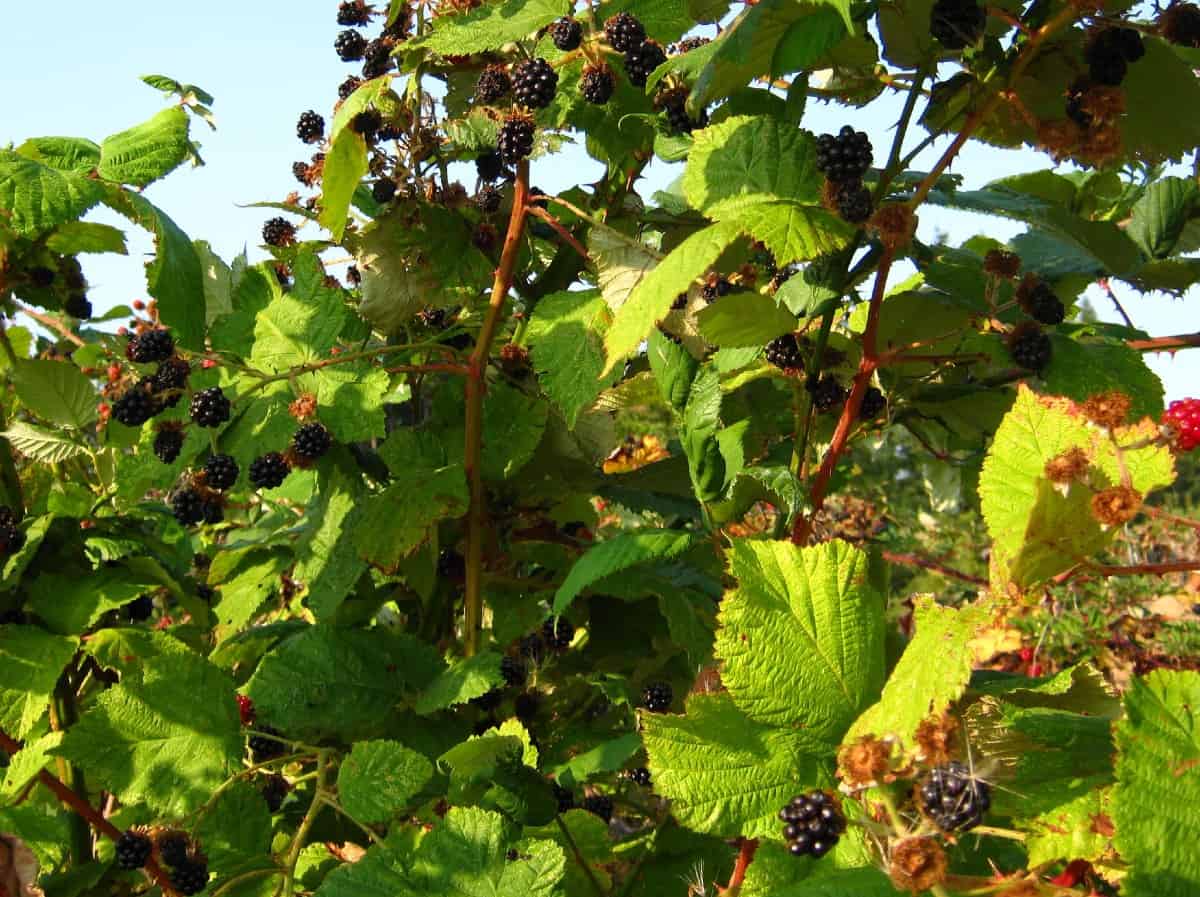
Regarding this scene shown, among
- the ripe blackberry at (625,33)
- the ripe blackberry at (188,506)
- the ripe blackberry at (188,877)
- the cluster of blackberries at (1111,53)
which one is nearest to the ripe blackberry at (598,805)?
the ripe blackberry at (188,877)

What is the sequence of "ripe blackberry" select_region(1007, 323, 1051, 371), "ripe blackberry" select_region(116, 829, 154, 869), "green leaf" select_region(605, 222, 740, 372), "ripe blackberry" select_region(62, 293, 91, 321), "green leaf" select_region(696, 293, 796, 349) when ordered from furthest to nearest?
"ripe blackberry" select_region(62, 293, 91, 321), "ripe blackberry" select_region(116, 829, 154, 869), "ripe blackberry" select_region(1007, 323, 1051, 371), "green leaf" select_region(696, 293, 796, 349), "green leaf" select_region(605, 222, 740, 372)

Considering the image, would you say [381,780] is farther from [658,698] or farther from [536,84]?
[536,84]

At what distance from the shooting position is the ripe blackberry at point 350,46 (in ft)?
6.39

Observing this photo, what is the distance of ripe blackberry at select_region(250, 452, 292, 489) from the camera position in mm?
1739

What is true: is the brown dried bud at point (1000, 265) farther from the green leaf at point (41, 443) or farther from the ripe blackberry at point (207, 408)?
the green leaf at point (41, 443)

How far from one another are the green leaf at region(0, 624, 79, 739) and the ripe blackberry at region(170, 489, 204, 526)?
26 cm

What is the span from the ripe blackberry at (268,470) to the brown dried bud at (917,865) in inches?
46.4

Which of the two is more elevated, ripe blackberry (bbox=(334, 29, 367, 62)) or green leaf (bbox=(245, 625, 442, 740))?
ripe blackberry (bbox=(334, 29, 367, 62))

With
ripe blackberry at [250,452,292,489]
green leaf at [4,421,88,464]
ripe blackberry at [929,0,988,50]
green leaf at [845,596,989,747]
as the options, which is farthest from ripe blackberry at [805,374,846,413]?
green leaf at [4,421,88,464]

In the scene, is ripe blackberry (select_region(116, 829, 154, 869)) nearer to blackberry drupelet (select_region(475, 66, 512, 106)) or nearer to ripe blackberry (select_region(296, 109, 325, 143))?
blackberry drupelet (select_region(475, 66, 512, 106))

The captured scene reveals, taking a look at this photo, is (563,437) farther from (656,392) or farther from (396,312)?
(396,312)

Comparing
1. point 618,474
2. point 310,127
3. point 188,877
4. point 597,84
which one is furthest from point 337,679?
point 310,127

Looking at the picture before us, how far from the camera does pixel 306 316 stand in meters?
1.76

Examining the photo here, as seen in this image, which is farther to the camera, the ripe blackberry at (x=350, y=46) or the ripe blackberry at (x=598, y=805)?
the ripe blackberry at (x=350, y=46)
